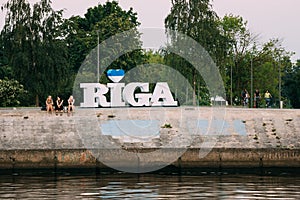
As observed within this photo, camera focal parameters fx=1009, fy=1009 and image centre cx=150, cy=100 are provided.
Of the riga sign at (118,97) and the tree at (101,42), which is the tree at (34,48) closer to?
the tree at (101,42)

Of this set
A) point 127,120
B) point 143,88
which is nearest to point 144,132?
point 127,120

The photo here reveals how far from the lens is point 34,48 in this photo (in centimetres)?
10019

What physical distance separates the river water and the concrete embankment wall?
3.25 metres

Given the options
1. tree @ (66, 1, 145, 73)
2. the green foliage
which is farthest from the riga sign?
tree @ (66, 1, 145, 73)

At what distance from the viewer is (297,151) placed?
218ft

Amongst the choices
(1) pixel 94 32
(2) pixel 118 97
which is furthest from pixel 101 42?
(2) pixel 118 97

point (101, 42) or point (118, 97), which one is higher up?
point (101, 42)

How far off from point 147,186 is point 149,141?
16185 mm

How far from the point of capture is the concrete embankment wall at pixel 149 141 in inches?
2579

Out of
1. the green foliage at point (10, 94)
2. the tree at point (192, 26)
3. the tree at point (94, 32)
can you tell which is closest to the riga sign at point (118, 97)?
the tree at point (192, 26)

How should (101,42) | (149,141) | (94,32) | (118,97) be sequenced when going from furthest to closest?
(94,32) → (101,42) → (118,97) → (149,141)

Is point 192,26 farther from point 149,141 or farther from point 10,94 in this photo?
point 149,141

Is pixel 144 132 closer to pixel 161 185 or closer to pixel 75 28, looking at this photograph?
Answer: pixel 161 185

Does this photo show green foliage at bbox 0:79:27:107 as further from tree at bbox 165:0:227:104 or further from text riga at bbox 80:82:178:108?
text riga at bbox 80:82:178:108
